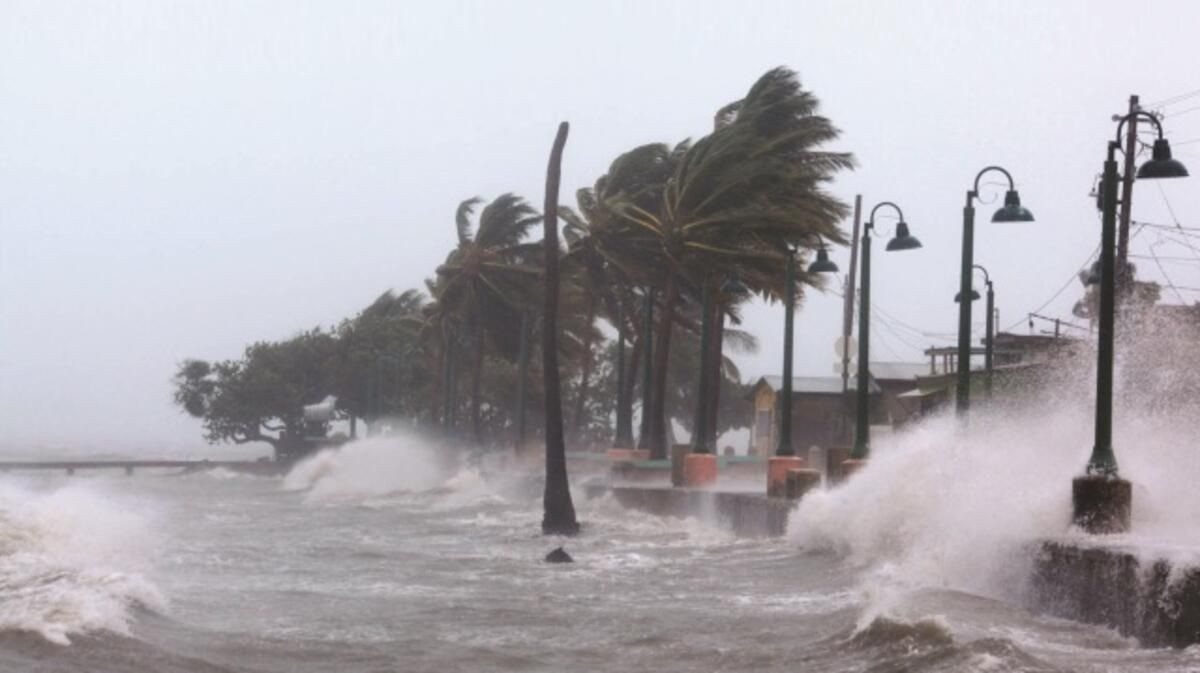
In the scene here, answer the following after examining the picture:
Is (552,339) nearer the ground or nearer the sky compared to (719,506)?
nearer the sky

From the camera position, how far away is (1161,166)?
16.6 metres

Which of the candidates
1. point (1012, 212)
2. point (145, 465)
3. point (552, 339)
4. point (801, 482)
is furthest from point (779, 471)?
point (145, 465)

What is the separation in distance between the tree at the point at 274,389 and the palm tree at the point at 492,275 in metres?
31.2

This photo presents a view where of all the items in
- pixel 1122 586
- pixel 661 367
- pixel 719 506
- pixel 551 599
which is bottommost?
pixel 551 599

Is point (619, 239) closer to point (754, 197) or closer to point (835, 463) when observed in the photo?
point (754, 197)

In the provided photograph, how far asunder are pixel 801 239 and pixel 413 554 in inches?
768

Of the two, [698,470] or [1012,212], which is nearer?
[1012,212]

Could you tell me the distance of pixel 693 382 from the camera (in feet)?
346

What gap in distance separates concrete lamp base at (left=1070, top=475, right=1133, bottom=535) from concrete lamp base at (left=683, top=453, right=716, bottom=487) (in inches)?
873

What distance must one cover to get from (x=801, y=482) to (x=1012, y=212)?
9.01 metres

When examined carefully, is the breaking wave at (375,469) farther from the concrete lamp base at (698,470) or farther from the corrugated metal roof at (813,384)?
the concrete lamp base at (698,470)

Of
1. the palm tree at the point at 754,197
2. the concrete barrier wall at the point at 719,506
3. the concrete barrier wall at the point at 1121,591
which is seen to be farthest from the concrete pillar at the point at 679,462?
the concrete barrier wall at the point at 1121,591

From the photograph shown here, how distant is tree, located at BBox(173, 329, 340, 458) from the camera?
339ft

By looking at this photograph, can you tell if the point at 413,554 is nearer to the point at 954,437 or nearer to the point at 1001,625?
the point at 954,437
